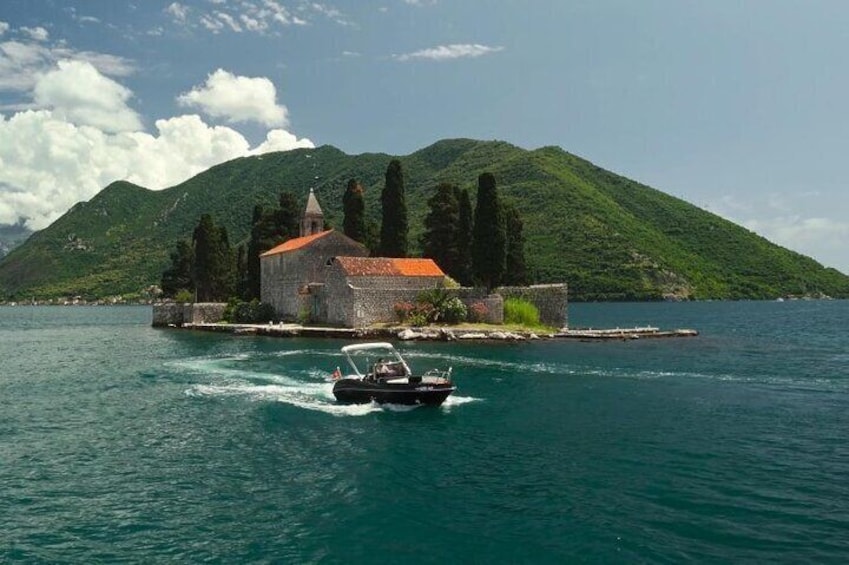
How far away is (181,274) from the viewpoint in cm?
9781

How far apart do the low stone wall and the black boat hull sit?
5134 centimetres

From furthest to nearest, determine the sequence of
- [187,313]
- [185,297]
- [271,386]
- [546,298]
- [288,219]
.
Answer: [185,297] < [288,219] < [187,313] < [546,298] < [271,386]

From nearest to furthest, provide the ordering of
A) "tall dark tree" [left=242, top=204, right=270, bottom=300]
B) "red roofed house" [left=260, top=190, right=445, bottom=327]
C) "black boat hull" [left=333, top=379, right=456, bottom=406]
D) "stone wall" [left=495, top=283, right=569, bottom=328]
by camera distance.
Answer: "black boat hull" [left=333, top=379, right=456, bottom=406], "red roofed house" [left=260, top=190, right=445, bottom=327], "stone wall" [left=495, top=283, right=569, bottom=328], "tall dark tree" [left=242, top=204, right=270, bottom=300]

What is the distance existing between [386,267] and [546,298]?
15337 mm

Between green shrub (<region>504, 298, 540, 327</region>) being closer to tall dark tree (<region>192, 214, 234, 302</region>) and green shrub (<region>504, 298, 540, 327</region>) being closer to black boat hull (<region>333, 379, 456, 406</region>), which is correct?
black boat hull (<region>333, 379, 456, 406</region>)

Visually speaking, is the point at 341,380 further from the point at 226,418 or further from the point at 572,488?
the point at 572,488

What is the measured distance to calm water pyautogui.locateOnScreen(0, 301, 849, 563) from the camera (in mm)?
13695

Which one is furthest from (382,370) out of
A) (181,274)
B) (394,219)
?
(181,274)

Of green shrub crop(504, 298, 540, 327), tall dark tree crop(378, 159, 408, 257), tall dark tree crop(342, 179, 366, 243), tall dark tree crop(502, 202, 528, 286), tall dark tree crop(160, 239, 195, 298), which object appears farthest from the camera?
tall dark tree crop(160, 239, 195, 298)

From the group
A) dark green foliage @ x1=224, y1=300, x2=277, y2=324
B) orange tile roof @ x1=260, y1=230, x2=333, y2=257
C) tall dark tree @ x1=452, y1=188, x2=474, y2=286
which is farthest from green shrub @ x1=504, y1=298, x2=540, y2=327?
dark green foliage @ x1=224, y1=300, x2=277, y2=324

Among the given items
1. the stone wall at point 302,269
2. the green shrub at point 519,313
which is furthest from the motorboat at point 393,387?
the stone wall at point 302,269

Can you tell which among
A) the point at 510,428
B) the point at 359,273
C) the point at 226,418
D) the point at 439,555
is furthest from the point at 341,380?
the point at 359,273

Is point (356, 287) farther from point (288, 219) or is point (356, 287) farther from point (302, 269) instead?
point (288, 219)

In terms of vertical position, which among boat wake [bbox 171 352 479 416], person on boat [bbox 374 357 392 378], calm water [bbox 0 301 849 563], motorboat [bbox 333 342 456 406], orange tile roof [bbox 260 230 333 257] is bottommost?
calm water [bbox 0 301 849 563]
